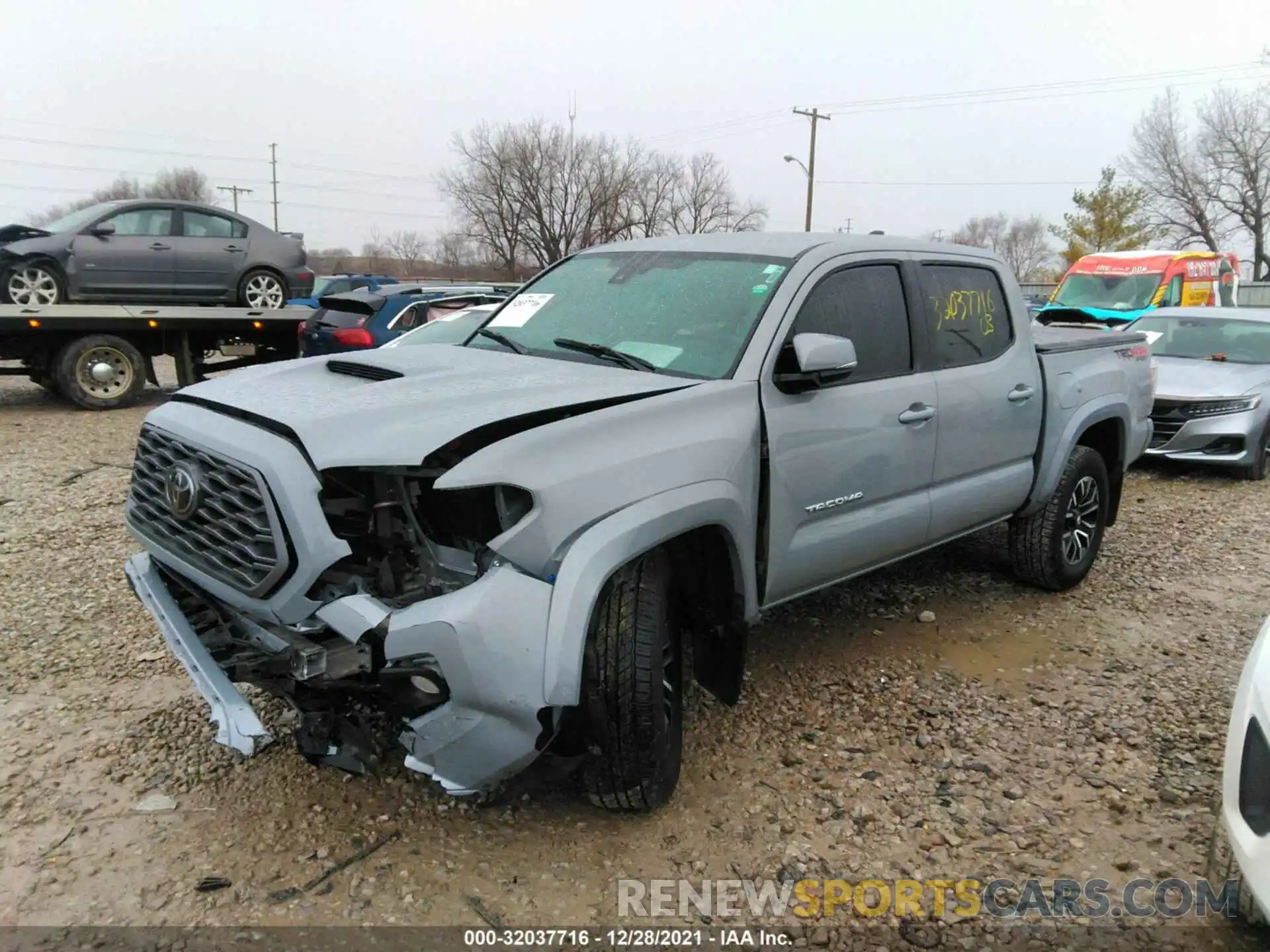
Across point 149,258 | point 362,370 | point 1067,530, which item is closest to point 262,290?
point 149,258

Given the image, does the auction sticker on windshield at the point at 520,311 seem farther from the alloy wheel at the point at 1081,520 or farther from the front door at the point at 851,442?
the alloy wheel at the point at 1081,520

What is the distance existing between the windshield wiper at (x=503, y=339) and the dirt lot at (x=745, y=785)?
5.31 feet

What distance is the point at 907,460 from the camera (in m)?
3.76

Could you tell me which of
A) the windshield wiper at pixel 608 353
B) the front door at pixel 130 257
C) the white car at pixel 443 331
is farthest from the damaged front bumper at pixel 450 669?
the front door at pixel 130 257

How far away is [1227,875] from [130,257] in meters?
11.7

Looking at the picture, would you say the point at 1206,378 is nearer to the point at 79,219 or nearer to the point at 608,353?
the point at 608,353

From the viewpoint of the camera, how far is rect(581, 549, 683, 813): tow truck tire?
8.65ft

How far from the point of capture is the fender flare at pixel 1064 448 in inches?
184

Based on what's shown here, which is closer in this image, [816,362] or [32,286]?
[816,362]

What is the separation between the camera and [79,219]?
10523mm

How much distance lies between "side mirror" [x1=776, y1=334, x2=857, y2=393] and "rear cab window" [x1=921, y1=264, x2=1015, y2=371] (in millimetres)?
964

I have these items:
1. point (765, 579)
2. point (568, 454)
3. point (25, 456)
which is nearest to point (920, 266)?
point (765, 579)

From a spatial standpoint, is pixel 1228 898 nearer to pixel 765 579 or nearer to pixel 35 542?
pixel 765 579

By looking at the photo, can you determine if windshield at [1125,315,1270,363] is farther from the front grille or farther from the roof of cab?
the front grille
